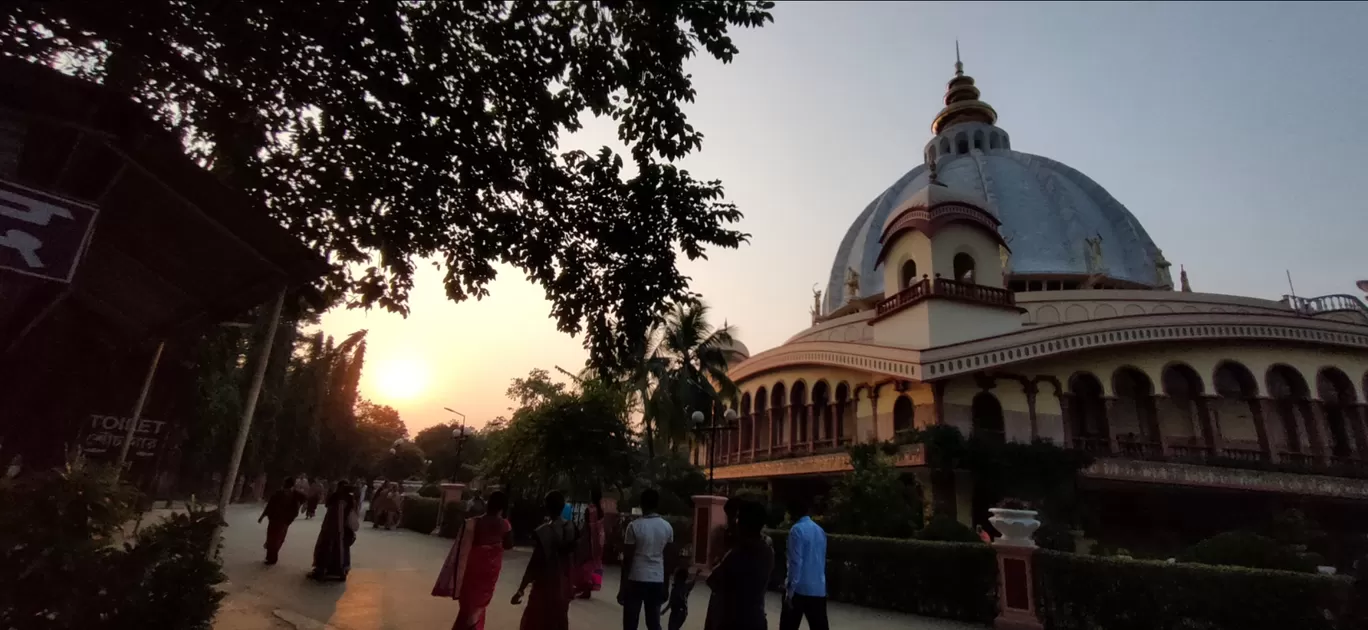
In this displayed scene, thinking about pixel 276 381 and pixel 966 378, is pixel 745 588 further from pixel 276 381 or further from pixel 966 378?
pixel 276 381

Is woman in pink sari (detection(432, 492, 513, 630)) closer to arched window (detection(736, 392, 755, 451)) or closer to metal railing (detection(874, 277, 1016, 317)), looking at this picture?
metal railing (detection(874, 277, 1016, 317))

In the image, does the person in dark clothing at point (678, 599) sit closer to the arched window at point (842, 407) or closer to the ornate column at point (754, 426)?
the arched window at point (842, 407)

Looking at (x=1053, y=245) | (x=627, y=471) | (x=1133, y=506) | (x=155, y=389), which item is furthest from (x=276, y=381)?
(x=1053, y=245)

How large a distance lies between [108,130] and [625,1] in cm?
447

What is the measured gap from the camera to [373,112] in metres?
6.78

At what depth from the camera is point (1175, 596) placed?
344 inches

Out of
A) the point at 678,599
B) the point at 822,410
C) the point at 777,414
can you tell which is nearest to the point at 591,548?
→ the point at 678,599

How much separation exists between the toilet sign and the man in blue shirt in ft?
19.7

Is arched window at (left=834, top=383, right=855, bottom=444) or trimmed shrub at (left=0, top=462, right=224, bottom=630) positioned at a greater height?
arched window at (left=834, top=383, right=855, bottom=444)

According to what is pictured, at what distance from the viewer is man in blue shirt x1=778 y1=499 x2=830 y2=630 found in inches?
230

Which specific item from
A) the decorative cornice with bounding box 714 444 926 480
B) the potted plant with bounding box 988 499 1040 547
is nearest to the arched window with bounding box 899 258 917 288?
the decorative cornice with bounding box 714 444 926 480

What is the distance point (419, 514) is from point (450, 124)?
17.9m

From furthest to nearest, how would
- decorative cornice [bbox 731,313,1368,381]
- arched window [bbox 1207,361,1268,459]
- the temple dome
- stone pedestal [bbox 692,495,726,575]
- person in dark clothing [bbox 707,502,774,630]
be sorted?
the temple dome < arched window [bbox 1207,361,1268,459] < decorative cornice [bbox 731,313,1368,381] < stone pedestal [bbox 692,495,726,575] < person in dark clothing [bbox 707,502,774,630]

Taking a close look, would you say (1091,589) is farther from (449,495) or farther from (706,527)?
(449,495)
